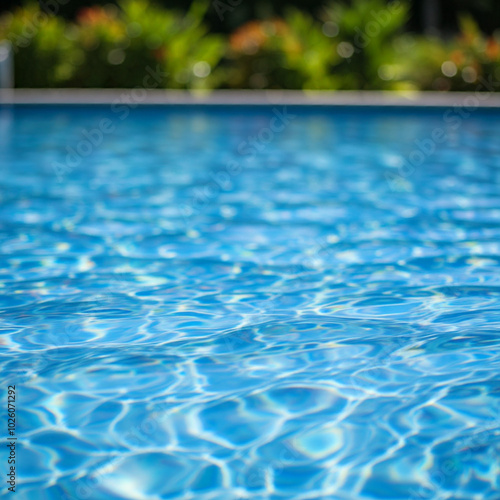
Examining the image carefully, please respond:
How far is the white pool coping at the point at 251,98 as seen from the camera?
41.9 ft

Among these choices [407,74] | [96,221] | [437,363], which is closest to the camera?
[437,363]

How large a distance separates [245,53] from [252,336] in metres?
11.6

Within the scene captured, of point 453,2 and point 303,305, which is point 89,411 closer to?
point 303,305

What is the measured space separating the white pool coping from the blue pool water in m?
5.38

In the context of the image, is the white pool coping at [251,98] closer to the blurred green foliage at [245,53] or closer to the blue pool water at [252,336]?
the blurred green foliage at [245,53]

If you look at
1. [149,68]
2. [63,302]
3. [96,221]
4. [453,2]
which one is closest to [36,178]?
[96,221]

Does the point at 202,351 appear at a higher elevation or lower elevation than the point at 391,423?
higher

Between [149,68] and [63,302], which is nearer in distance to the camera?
[63,302]

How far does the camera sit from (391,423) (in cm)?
269

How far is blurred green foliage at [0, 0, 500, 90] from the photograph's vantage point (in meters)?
14.2

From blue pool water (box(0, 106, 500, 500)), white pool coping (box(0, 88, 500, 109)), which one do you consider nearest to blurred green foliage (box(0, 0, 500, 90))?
white pool coping (box(0, 88, 500, 109))

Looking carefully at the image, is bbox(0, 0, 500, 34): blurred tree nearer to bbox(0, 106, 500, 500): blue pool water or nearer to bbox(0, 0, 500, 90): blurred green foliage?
bbox(0, 0, 500, 90): blurred green foliage

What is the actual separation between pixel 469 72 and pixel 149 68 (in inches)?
216

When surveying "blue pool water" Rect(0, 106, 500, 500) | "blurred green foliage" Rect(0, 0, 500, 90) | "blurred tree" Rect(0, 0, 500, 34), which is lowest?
"blue pool water" Rect(0, 106, 500, 500)
